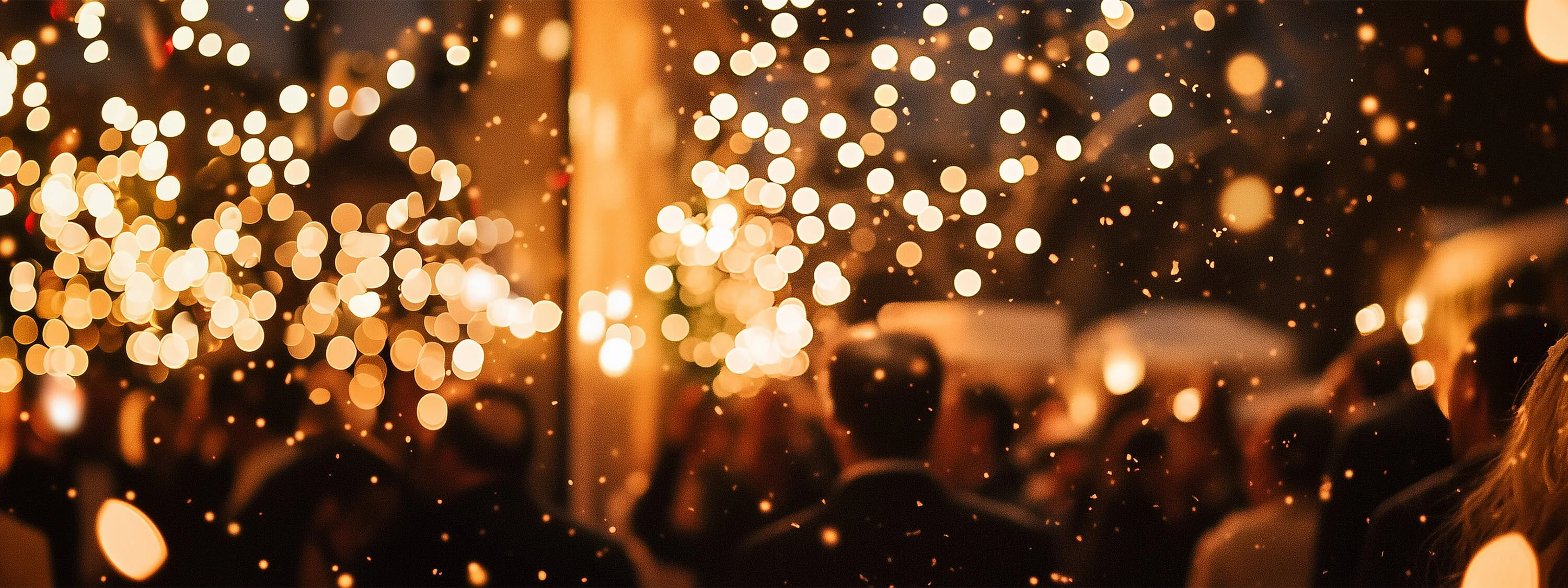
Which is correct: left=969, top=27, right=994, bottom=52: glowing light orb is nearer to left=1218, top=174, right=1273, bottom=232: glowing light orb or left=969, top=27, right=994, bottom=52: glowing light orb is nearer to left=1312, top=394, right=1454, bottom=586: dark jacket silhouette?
left=1218, top=174, right=1273, bottom=232: glowing light orb

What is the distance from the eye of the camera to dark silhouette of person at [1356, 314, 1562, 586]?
0.58 meters

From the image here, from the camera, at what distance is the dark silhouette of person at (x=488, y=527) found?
1.85ft

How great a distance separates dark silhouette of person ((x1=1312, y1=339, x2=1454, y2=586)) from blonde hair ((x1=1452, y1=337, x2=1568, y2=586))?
0.05 metres

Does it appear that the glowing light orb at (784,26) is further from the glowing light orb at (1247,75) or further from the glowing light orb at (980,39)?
the glowing light orb at (1247,75)

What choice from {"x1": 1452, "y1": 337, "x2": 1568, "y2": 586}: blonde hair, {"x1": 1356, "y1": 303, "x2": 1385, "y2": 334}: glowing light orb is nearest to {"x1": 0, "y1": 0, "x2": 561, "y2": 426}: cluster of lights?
{"x1": 1356, "y1": 303, "x2": 1385, "y2": 334}: glowing light orb

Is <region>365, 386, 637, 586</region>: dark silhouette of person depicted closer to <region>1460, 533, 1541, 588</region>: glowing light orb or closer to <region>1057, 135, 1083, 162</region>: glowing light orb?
<region>1057, 135, 1083, 162</region>: glowing light orb

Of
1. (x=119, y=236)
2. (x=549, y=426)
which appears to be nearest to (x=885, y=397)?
(x=549, y=426)

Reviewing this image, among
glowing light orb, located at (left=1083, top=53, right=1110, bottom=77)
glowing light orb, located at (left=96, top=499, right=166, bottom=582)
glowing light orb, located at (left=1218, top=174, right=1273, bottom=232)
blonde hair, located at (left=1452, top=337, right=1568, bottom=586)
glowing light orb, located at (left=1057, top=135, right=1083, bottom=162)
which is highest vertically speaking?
glowing light orb, located at (left=1083, top=53, right=1110, bottom=77)

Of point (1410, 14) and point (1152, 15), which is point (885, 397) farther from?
point (1410, 14)

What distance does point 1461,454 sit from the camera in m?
0.58

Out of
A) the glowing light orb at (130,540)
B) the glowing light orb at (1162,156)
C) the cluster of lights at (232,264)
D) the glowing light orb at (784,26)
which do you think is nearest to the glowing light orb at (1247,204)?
the glowing light orb at (1162,156)

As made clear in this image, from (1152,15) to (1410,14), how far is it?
7.9 inches

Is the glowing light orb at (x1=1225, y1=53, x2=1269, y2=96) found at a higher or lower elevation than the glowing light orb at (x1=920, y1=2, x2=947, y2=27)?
lower

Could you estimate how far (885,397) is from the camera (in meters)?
0.56
